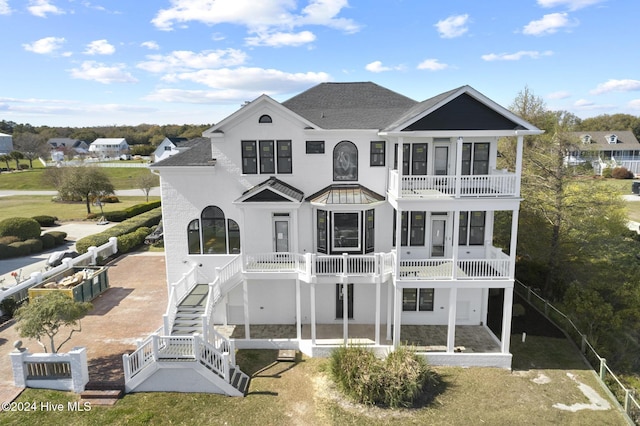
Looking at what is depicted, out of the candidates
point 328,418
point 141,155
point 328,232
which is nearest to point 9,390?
point 328,418

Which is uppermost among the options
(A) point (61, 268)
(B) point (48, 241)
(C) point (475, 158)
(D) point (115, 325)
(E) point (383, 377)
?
(C) point (475, 158)

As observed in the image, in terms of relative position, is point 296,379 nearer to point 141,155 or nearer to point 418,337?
point 418,337

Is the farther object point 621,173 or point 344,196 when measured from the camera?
point 621,173

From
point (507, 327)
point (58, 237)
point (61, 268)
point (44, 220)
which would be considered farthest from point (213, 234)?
point (44, 220)

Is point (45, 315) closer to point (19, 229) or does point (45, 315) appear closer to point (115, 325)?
point (115, 325)

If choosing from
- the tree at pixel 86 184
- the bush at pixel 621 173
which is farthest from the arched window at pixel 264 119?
the bush at pixel 621 173

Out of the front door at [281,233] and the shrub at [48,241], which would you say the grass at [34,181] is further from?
the front door at [281,233]
